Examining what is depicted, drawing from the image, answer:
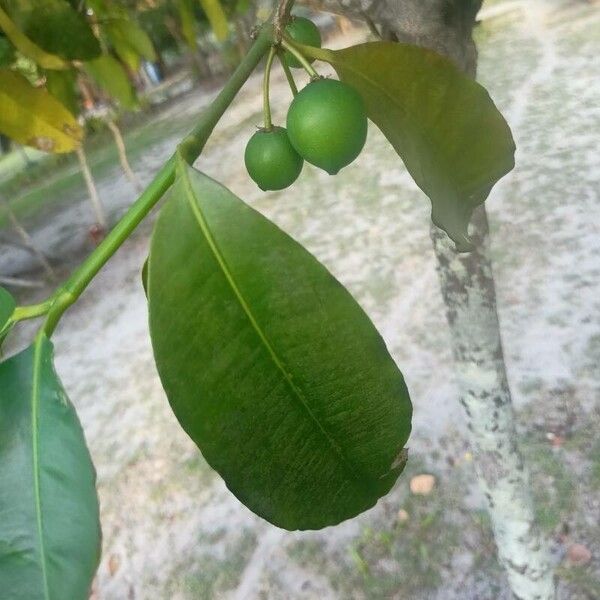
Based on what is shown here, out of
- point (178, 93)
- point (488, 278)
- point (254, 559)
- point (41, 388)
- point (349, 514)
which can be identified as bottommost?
point (178, 93)

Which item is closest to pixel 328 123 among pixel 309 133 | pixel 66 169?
pixel 309 133

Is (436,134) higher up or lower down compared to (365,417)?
higher up

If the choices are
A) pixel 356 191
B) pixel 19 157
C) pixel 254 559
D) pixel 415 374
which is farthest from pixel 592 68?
pixel 19 157

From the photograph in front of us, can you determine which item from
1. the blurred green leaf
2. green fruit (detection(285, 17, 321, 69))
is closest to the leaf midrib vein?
green fruit (detection(285, 17, 321, 69))

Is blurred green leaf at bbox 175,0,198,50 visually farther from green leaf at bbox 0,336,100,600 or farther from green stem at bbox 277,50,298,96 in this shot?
green leaf at bbox 0,336,100,600

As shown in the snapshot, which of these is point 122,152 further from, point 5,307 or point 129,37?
Answer: point 5,307

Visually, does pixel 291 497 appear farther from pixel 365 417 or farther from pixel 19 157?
pixel 19 157
